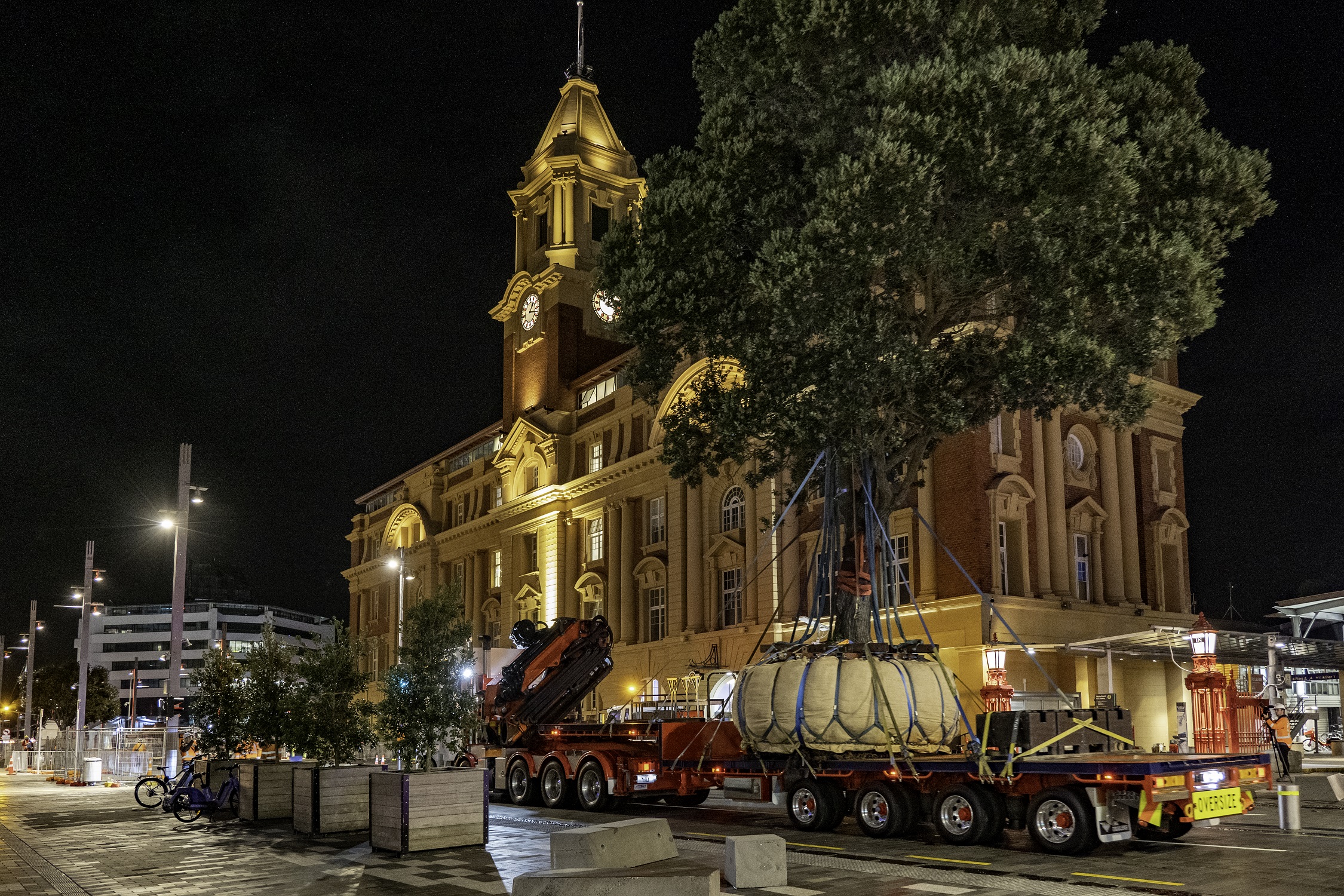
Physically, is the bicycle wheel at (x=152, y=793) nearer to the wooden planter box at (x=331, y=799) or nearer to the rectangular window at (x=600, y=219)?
the wooden planter box at (x=331, y=799)

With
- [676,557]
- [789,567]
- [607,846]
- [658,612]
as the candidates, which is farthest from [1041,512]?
[607,846]

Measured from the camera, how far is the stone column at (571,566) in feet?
202

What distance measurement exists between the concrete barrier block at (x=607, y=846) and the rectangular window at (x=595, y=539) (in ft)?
154

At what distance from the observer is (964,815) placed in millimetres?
17266

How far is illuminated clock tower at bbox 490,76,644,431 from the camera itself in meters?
67.1

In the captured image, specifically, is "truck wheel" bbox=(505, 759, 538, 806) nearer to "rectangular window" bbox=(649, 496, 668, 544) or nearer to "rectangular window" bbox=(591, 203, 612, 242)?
"rectangular window" bbox=(649, 496, 668, 544)

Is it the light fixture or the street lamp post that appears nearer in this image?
the light fixture

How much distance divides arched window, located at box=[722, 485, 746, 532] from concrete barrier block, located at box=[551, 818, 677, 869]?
121 ft

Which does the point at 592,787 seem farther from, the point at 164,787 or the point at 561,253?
the point at 561,253

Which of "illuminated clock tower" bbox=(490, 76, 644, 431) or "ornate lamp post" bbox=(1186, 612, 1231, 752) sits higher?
"illuminated clock tower" bbox=(490, 76, 644, 431)

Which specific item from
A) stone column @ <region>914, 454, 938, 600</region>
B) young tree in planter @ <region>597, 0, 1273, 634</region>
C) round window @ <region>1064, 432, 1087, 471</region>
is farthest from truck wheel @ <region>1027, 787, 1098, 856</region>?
round window @ <region>1064, 432, 1087, 471</region>

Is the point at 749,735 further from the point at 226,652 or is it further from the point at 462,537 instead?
the point at 462,537

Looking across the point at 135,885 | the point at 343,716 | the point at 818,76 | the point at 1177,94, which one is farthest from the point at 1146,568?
the point at 135,885

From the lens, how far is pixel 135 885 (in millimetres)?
14305
